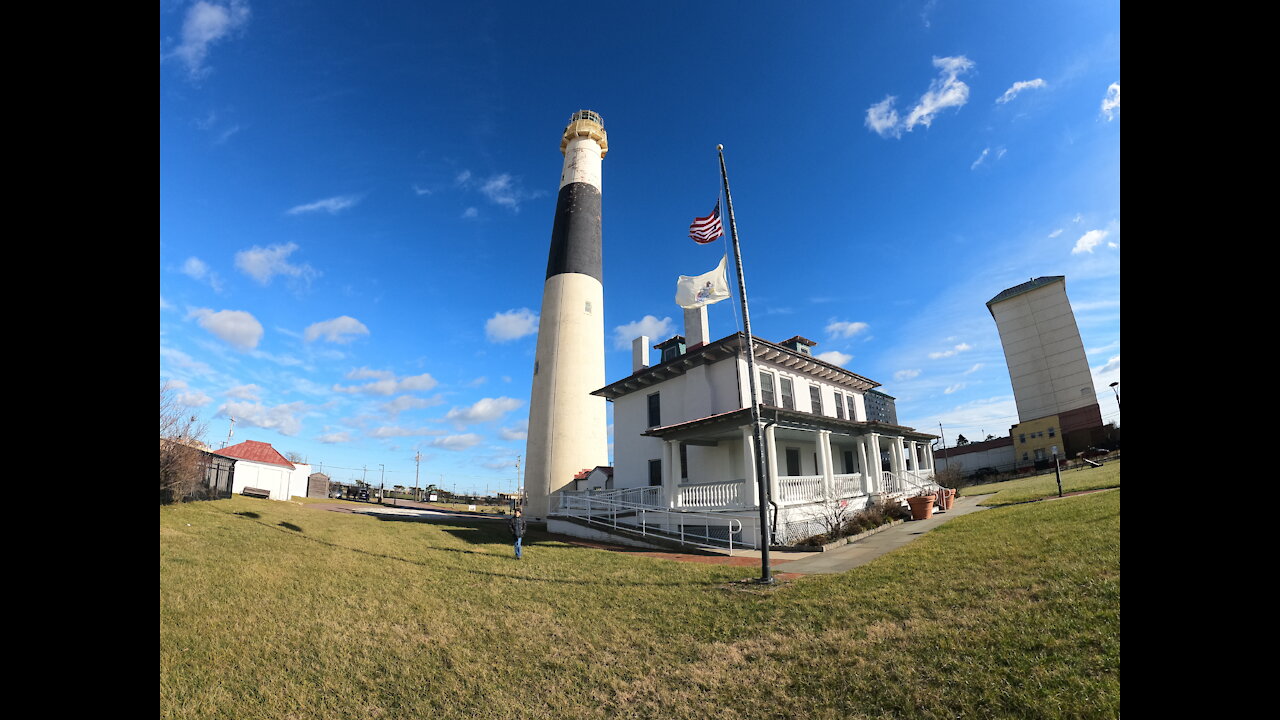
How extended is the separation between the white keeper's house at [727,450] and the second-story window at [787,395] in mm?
54

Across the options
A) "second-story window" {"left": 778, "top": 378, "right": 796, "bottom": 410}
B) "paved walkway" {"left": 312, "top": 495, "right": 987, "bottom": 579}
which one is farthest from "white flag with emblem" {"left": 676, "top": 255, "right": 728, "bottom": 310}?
"second-story window" {"left": 778, "top": 378, "right": 796, "bottom": 410}

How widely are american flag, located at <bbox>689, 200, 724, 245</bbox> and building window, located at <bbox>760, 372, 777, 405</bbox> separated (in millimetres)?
10021

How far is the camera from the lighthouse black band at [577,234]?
95.3ft

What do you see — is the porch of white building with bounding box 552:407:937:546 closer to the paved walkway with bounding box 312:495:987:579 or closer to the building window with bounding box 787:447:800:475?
the building window with bounding box 787:447:800:475

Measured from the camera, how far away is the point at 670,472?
20.2 meters

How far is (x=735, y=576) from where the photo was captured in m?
11.2

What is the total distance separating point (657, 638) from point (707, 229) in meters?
10.1

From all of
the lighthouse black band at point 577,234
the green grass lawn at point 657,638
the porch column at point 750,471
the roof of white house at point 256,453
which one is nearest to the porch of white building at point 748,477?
the porch column at point 750,471

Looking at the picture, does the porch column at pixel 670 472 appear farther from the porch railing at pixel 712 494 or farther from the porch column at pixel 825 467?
the porch column at pixel 825 467

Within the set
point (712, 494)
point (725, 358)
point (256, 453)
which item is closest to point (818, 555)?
point (712, 494)
